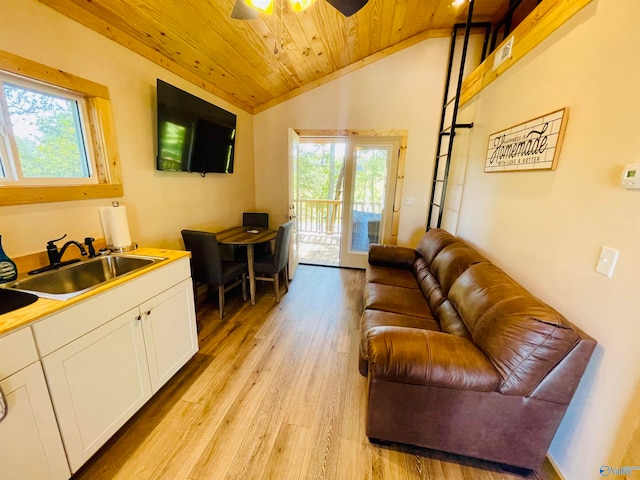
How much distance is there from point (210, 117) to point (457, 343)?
9.68 ft

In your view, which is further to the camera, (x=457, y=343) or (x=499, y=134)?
(x=499, y=134)

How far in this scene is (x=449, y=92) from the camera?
10.7 feet

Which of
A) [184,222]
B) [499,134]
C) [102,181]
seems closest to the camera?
[102,181]

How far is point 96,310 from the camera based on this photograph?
121cm

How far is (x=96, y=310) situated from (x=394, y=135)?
360cm

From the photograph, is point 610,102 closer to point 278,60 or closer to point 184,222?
point 278,60

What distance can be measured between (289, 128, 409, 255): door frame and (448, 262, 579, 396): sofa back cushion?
Result: 2.42 metres

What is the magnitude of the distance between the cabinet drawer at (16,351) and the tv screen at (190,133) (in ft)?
5.46

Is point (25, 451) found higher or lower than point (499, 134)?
lower

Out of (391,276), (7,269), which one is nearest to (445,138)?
(391,276)

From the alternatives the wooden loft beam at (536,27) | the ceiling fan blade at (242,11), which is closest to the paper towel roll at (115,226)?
the ceiling fan blade at (242,11)

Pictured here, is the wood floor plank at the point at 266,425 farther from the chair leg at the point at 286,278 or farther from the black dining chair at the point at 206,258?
the chair leg at the point at 286,278

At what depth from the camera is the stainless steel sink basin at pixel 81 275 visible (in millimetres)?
1359

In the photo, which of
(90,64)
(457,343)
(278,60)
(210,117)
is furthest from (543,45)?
(90,64)
